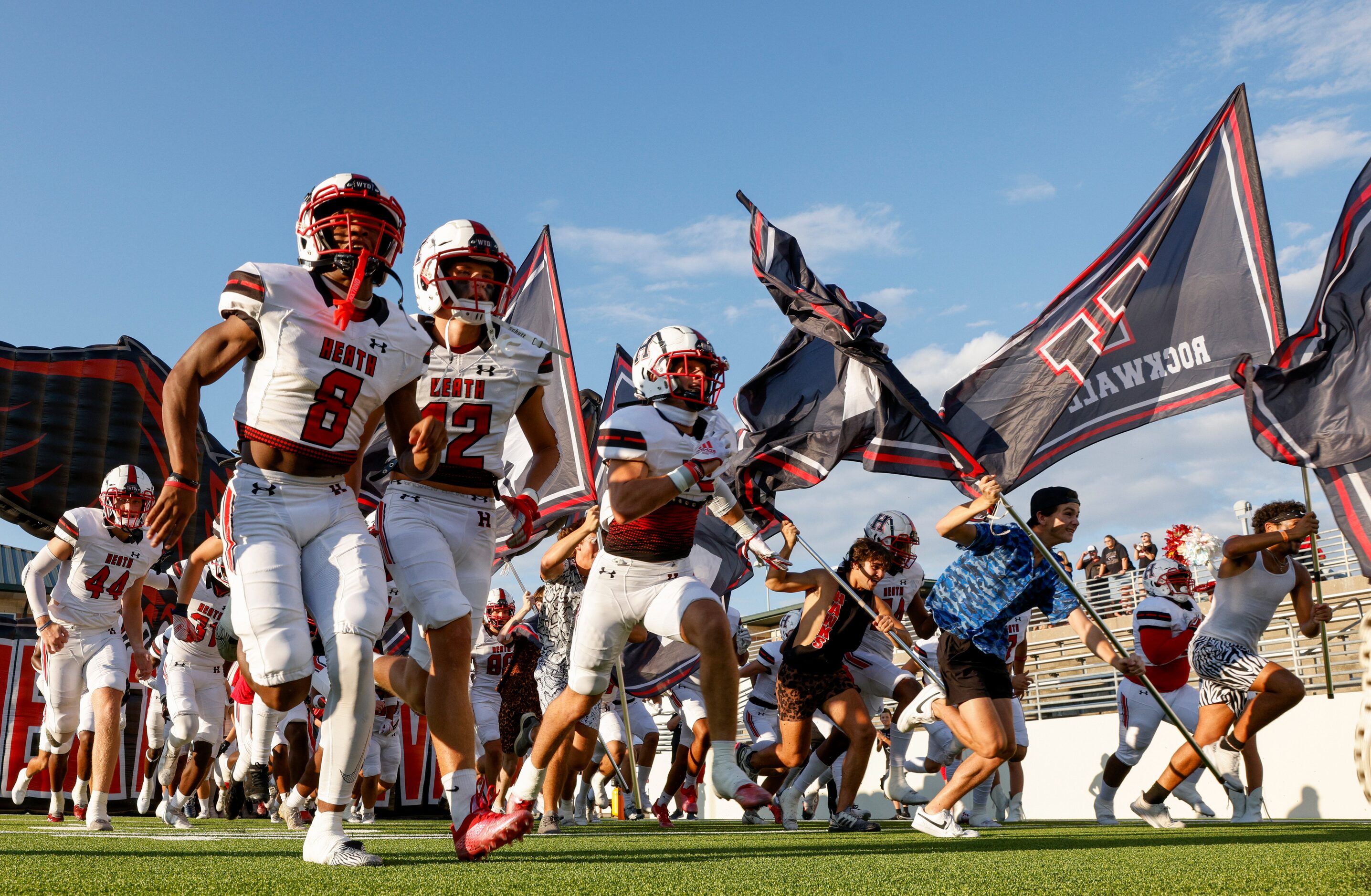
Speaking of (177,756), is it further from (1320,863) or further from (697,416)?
(1320,863)

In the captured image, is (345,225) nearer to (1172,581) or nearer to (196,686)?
(196,686)

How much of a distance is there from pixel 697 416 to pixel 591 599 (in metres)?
1.15

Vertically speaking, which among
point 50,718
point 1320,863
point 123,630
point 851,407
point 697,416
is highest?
point 851,407

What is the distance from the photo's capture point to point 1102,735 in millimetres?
13547

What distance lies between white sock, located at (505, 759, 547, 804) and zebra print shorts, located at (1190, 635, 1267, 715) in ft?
18.1

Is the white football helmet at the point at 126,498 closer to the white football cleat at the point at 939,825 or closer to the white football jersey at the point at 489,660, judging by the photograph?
the white football jersey at the point at 489,660

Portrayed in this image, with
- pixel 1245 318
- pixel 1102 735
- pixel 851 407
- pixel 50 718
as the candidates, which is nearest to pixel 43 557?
pixel 50 718

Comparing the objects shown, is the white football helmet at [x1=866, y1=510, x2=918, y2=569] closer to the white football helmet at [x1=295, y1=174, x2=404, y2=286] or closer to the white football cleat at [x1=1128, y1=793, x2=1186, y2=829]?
the white football cleat at [x1=1128, y1=793, x2=1186, y2=829]

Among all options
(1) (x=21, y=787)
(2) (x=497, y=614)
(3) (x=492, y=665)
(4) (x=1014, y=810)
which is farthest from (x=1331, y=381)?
(1) (x=21, y=787)

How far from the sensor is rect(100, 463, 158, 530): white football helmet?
9.23m

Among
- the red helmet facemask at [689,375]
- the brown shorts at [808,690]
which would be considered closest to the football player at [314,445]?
the red helmet facemask at [689,375]

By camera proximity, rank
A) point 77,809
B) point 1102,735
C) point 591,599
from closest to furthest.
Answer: point 591,599 → point 77,809 → point 1102,735

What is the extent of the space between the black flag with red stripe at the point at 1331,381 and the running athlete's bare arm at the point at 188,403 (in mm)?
4442

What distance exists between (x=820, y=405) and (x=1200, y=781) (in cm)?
647
